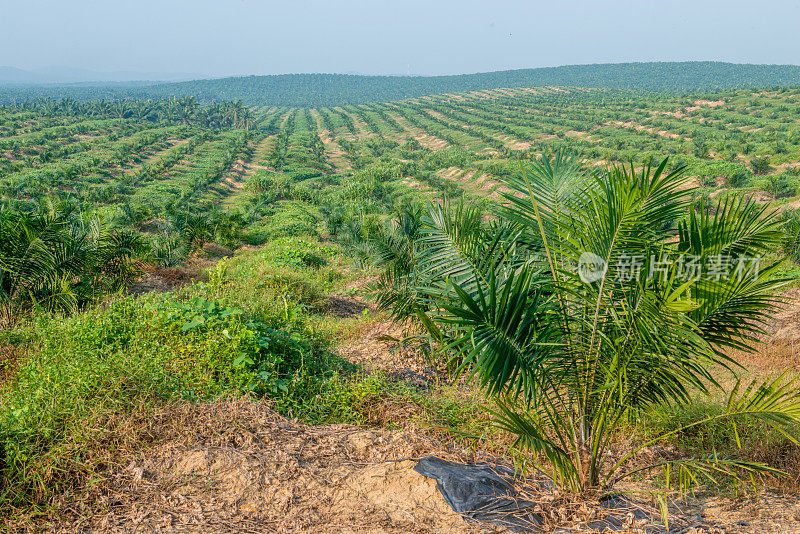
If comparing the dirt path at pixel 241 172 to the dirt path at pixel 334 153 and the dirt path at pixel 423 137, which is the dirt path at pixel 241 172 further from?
the dirt path at pixel 423 137

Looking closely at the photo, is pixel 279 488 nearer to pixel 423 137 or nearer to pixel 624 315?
pixel 624 315

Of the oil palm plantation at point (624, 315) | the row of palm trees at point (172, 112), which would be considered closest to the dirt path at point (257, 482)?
the oil palm plantation at point (624, 315)

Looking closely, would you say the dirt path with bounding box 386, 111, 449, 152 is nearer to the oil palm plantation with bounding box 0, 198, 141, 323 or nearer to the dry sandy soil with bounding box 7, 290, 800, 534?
the oil palm plantation with bounding box 0, 198, 141, 323

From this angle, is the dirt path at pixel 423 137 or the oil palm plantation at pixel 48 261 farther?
the dirt path at pixel 423 137

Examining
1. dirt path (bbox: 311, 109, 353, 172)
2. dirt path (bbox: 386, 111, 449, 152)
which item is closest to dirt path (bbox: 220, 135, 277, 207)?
dirt path (bbox: 311, 109, 353, 172)

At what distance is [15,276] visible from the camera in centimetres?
638

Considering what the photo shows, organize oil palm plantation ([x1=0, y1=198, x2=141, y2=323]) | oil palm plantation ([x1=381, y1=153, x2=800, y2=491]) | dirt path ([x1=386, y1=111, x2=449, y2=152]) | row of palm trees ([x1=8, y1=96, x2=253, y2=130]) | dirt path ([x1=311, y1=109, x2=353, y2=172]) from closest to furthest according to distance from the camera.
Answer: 1. oil palm plantation ([x1=381, y1=153, x2=800, y2=491])
2. oil palm plantation ([x1=0, y1=198, x2=141, y2=323])
3. dirt path ([x1=311, y1=109, x2=353, y2=172])
4. dirt path ([x1=386, y1=111, x2=449, y2=152])
5. row of palm trees ([x1=8, y1=96, x2=253, y2=130])

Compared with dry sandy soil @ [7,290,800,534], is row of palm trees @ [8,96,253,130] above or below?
above

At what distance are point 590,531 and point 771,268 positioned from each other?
5.98 feet

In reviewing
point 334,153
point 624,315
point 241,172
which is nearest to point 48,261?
point 624,315

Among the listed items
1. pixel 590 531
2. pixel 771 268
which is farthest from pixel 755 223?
pixel 590 531

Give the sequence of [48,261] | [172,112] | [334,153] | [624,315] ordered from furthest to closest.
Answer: [172,112], [334,153], [48,261], [624,315]

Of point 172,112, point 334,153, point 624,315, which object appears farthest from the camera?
point 172,112

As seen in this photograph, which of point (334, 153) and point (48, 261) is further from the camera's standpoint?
point (334, 153)
